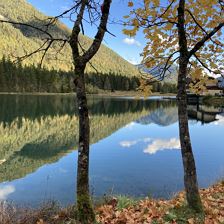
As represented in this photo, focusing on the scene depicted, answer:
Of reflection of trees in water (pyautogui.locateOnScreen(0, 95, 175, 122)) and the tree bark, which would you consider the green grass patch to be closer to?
the tree bark

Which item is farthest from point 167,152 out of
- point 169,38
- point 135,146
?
point 169,38

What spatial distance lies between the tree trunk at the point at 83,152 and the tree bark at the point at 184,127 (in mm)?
2473

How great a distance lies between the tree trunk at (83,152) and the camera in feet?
29.5

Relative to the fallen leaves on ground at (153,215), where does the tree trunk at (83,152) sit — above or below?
above

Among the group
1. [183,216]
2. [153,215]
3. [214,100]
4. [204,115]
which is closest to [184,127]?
[183,216]

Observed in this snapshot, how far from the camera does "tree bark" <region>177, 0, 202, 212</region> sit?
945 centimetres

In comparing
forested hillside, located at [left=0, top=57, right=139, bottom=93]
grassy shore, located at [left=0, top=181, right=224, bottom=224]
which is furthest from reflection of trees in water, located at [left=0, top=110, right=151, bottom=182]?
forested hillside, located at [left=0, top=57, right=139, bottom=93]

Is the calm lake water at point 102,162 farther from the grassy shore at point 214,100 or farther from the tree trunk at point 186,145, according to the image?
the grassy shore at point 214,100

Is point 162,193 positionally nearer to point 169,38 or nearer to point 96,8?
point 169,38

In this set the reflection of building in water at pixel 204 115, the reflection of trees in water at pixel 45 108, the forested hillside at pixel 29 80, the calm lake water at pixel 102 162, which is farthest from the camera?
the forested hillside at pixel 29 80

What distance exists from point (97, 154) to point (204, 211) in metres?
21.8

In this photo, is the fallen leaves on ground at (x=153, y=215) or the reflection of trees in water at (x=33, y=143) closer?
the fallen leaves on ground at (x=153, y=215)

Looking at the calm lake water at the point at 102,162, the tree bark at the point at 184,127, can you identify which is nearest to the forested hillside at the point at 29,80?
the calm lake water at the point at 102,162

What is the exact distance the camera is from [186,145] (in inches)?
374
